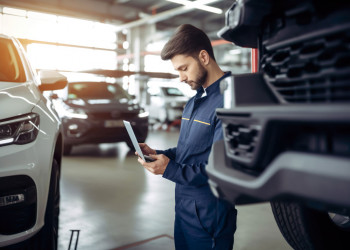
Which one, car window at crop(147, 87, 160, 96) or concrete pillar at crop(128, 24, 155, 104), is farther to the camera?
concrete pillar at crop(128, 24, 155, 104)

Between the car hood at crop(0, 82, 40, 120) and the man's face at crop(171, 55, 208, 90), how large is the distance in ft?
2.30

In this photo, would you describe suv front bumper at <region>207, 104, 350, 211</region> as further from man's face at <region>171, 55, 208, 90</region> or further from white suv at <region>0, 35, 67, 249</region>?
white suv at <region>0, 35, 67, 249</region>

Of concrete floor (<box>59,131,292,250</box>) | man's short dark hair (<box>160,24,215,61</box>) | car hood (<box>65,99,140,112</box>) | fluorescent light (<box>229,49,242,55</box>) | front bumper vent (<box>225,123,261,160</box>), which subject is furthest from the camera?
fluorescent light (<box>229,49,242,55</box>)

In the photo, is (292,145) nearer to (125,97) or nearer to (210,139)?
(210,139)

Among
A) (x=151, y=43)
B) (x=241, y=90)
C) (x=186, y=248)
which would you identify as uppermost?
(x=151, y=43)

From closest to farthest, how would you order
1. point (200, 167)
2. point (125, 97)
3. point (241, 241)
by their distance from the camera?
point (200, 167)
point (241, 241)
point (125, 97)

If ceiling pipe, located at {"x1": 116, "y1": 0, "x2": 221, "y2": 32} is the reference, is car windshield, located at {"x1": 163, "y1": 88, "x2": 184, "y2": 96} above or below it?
below

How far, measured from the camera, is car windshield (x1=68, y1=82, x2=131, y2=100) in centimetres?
597

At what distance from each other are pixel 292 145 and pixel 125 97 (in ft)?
18.3

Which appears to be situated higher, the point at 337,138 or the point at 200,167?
the point at 337,138

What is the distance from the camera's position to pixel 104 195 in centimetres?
344

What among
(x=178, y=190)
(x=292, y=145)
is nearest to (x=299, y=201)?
(x=292, y=145)

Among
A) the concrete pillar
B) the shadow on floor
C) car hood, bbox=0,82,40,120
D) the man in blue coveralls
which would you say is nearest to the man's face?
the man in blue coveralls

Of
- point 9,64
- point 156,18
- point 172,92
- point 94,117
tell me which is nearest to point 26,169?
point 9,64
